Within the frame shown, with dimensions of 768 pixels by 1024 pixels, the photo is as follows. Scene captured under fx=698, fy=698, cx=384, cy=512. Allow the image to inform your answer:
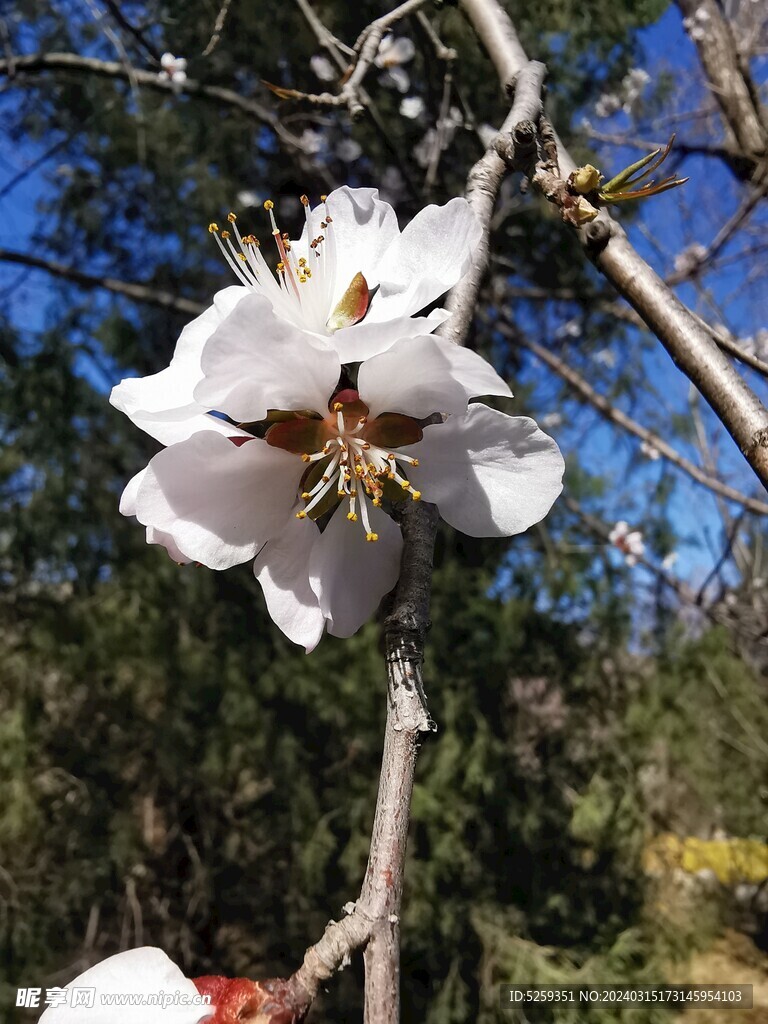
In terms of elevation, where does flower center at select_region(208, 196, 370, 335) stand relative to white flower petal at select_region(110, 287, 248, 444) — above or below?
above

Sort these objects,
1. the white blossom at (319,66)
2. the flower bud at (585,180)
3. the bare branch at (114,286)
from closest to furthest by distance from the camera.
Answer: the flower bud at (585,180) → the white blossom at (319,66) → the bare branch at (114,286)

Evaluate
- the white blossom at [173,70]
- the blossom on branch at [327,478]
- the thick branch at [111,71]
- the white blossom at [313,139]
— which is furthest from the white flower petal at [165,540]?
the white blossom at [313,139]

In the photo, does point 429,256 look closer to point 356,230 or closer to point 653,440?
point 356,230

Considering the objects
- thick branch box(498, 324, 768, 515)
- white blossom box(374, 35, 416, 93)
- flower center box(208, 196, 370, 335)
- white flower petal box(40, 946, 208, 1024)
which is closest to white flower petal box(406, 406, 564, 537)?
flower center box(208, 196, 370, 335)

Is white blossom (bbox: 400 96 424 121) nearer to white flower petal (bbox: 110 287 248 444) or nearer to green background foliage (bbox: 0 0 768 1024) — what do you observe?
green background foliage (bbox: 0 0 768 1024)

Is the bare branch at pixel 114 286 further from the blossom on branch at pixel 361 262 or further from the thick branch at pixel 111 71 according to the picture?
the blossom on branch at pixel 361 262

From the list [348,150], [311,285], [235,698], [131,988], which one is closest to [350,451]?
[311,285]

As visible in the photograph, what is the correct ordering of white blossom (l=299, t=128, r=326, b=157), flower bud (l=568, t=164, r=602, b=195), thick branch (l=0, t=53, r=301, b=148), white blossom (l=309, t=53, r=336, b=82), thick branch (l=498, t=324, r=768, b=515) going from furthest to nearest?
white blossom (l=299, t=128, r=326, b=157) → white blossom (l=309, t=53, r=336, b=82) → thick branch (l=0, t=53, r=301, b=148) → thick branch (l=498, t=324, r=768, b=515) → flower bud (l=568, t=164, r=602, b=195)

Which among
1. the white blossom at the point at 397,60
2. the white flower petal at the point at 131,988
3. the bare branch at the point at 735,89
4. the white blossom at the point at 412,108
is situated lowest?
the white flower petal at the point at 131,988
